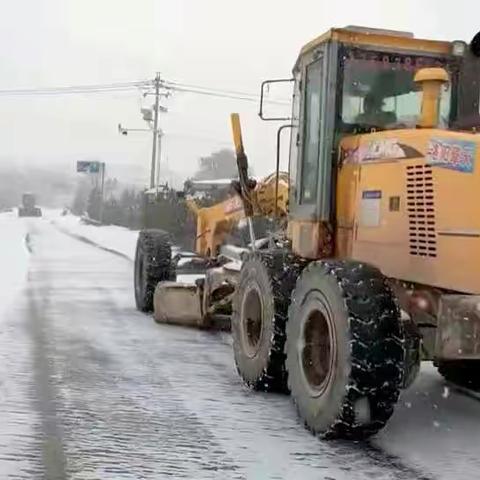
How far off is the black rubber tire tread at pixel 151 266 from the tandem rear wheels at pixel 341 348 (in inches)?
205

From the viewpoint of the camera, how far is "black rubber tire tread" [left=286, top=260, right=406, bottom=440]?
4.75 metres

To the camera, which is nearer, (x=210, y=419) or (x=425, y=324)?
(x=425, y=324)

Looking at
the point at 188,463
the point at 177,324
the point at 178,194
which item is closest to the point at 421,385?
the point at 188,463

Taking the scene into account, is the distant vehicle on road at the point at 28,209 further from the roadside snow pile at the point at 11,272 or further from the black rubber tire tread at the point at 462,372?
the black rubber tire tread at the point at 462,372

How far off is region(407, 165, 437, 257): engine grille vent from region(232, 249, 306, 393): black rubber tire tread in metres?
1.35

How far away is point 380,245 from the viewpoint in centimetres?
552

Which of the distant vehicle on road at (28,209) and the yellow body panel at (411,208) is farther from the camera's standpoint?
the distant vehicle on road at (28,209)

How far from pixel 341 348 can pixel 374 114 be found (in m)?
2.03

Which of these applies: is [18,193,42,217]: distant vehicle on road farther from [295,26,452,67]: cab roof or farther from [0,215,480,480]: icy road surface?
[295,26,452,67]: cab roof

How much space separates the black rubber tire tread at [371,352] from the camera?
4.75 metres

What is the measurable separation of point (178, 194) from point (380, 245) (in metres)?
7.57

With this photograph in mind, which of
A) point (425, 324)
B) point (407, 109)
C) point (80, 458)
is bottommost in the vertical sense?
point (80, 458)

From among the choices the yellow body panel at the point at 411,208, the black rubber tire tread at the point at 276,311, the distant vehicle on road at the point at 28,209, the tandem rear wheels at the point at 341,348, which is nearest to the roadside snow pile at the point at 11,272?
the black rubber tire tread at the point at 276,311

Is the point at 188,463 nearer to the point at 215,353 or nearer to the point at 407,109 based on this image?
the point at 407,109
